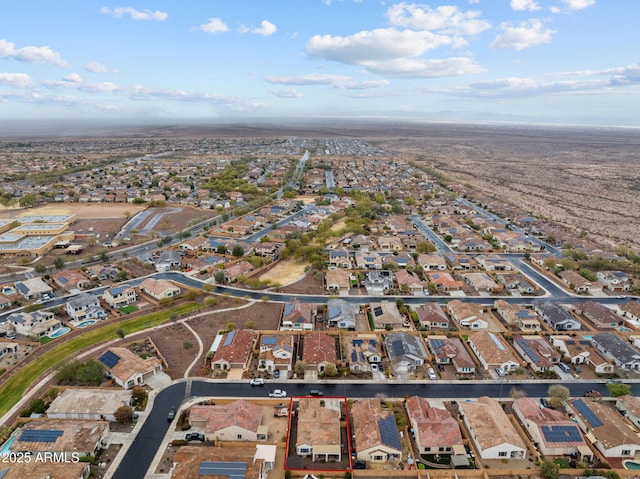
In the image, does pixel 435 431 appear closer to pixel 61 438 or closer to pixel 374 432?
pixel 374 432

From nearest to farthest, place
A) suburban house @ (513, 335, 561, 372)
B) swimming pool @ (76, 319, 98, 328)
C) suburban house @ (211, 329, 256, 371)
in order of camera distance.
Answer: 1. suburban house @ (211, 329, 256, 371)
2. suburban house @ (513, 335, 561, 372)
3. swimming pool @ (76, 319, 98, 328)

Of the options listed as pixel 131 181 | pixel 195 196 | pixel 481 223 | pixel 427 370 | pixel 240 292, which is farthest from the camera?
pixel 131 181

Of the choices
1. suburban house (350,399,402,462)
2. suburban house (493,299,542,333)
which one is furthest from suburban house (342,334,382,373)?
suburban house (493,299,542,333)

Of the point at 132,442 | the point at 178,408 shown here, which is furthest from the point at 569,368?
the point at 132,442

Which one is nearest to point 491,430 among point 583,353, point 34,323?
point 583,353

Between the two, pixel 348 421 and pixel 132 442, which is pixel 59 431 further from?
pixel 348 421

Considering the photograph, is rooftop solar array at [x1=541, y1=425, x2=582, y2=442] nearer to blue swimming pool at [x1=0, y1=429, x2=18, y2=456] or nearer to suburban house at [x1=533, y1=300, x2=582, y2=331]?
suburban house at [x1=533, y1=300, x2=582, y2=331]
